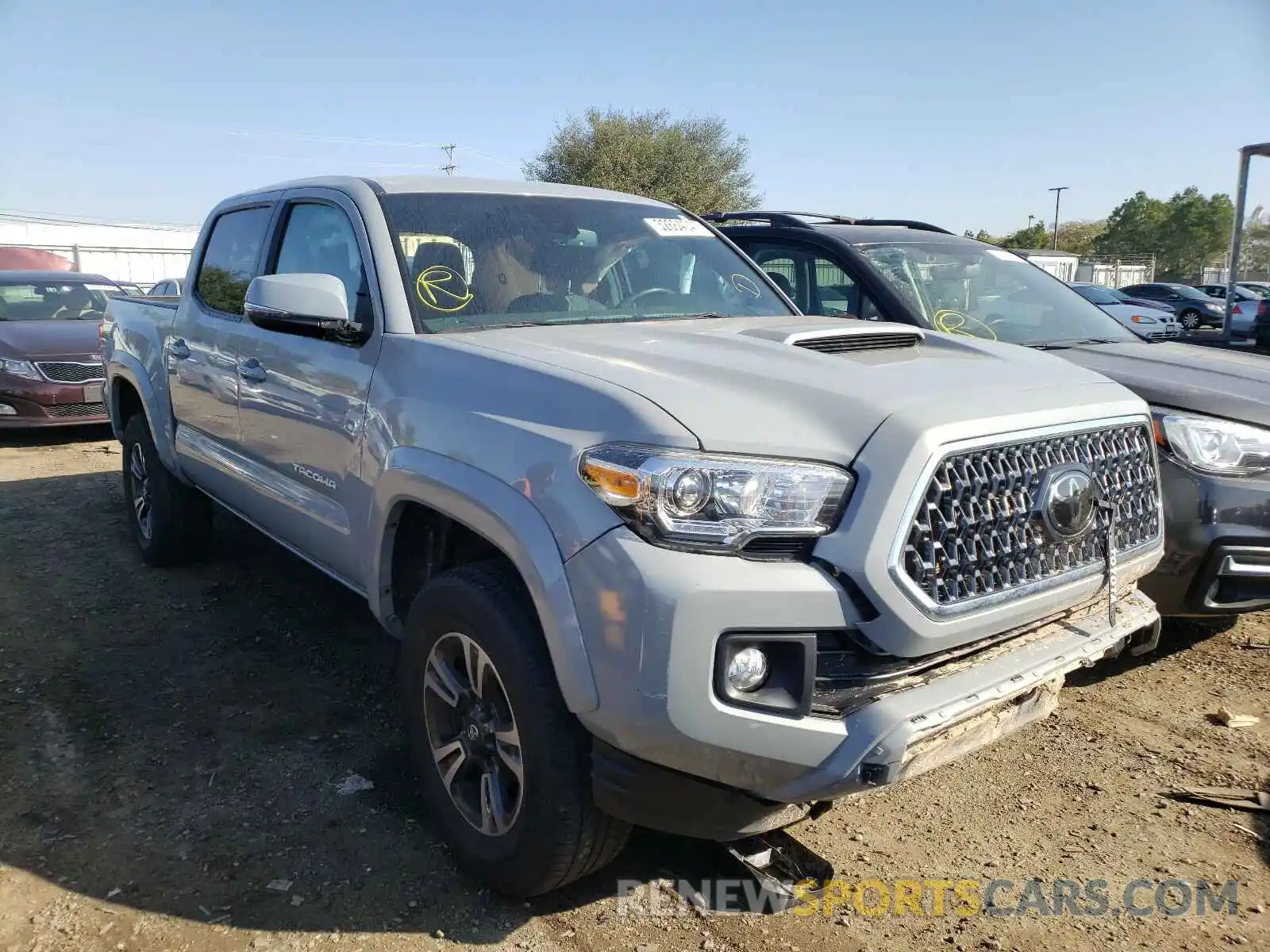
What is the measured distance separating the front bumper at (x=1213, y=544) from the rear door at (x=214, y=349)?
3737 millimetres

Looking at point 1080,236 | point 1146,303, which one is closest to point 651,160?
point 1146,303

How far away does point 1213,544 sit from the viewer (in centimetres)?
352

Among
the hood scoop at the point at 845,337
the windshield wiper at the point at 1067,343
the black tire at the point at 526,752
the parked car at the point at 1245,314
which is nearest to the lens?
the black tire at the point at 526,752

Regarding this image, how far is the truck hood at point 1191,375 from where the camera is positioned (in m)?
3.70

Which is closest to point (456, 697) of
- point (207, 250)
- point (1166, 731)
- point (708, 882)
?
point (708, 882)

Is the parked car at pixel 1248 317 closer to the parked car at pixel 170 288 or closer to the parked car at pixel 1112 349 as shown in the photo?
the parked car at pixel 1112 349

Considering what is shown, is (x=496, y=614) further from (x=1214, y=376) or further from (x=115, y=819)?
(x=1214, y=376)

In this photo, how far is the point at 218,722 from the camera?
3.71 meters

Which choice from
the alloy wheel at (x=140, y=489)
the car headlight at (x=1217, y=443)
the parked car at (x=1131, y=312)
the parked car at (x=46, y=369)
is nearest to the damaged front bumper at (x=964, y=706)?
the car headlight at (x=1217, y=443)

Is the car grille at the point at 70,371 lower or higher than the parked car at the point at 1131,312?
lower

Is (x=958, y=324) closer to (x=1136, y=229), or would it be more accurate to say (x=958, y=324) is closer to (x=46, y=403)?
(x=46, y=403)

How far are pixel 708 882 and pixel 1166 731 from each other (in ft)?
6.46

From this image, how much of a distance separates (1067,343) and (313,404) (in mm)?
3603

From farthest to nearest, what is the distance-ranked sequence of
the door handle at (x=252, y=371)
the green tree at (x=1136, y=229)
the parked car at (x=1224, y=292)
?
the green tree at (x=1136, y=229) < the parked car at (x=1224, y=292) < the door handle at (x=252, y=371)
